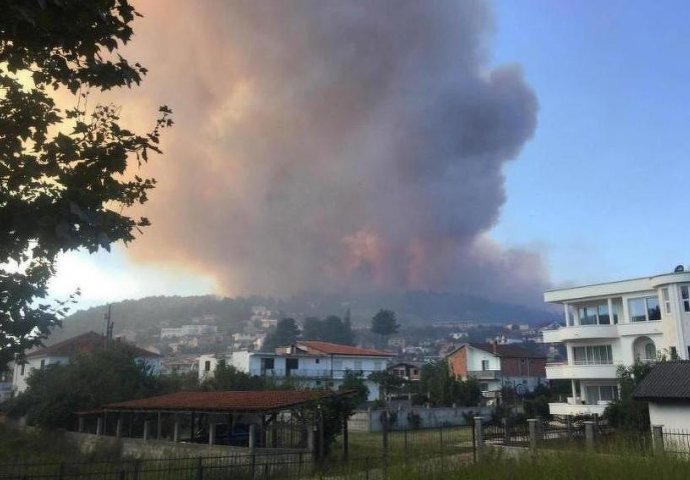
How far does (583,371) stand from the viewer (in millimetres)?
43750

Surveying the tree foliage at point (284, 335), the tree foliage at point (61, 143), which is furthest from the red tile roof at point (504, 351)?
the tree foliage at point (284, 335)

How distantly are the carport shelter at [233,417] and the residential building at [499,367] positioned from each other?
43.5 meters

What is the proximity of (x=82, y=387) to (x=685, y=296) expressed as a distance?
43.0 m

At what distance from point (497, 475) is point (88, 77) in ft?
32.7

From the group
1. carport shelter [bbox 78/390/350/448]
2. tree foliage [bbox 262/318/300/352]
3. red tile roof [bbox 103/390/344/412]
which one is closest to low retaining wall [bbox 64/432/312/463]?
carport shelter [bbox 78/390/350/448]

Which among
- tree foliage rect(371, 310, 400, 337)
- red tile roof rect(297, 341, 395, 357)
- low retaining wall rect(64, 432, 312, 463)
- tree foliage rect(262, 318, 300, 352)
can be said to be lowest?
low retaining wall rect(64, 432, 312, 463)

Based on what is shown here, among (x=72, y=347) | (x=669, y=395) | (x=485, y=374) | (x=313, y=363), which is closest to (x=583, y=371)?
(x=669, y=395)

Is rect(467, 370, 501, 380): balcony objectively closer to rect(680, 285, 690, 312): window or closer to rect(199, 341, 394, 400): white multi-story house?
rect(199, 341, 394, 400): white multi-story house

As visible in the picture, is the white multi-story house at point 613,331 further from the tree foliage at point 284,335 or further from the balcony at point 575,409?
the tree foliage at point 284,335

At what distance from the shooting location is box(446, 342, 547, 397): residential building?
248 feet

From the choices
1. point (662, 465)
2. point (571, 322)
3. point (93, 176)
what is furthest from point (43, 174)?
point (571, 322)

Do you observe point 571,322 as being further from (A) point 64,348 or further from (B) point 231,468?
(A) point 64,348

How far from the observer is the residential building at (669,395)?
2634 centimetres

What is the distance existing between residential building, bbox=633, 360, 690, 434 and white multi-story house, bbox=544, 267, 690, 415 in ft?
38.3
